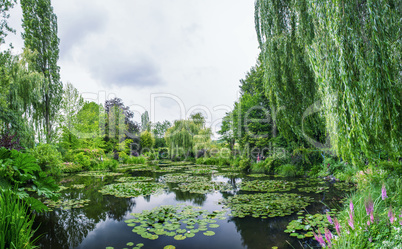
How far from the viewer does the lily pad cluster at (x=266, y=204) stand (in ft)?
14.2

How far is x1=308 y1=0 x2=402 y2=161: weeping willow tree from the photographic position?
2.60 meters

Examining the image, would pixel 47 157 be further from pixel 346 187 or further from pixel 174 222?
pixel 346 187

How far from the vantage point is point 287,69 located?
5602 mm

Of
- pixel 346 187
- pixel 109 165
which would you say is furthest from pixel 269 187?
pixel 109 165

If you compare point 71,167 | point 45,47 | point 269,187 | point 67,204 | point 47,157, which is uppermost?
point 45,47

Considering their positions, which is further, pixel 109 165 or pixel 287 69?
pixel 109 165

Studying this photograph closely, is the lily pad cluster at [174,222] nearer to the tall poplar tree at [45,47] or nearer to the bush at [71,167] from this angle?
the bush at [71,167]

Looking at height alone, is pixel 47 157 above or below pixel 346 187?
above

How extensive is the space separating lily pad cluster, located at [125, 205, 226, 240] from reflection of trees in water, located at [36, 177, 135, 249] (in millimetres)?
711

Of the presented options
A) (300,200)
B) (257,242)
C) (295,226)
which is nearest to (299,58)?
(300,200)

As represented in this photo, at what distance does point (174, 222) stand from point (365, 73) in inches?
158

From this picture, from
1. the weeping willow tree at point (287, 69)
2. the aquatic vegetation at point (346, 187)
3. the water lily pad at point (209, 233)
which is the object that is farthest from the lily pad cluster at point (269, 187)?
the water lily pad at point (209, 233)

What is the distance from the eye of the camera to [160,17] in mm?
9656

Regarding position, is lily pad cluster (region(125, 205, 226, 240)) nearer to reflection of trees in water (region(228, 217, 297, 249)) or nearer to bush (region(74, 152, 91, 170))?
reflection of trees in water (region(228, 217, 297, 249))
